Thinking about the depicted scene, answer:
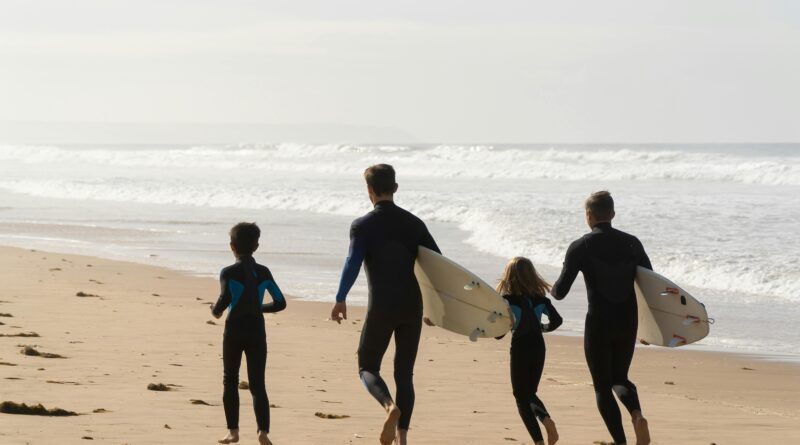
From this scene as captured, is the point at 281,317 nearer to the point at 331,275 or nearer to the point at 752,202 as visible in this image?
the point at 331,275

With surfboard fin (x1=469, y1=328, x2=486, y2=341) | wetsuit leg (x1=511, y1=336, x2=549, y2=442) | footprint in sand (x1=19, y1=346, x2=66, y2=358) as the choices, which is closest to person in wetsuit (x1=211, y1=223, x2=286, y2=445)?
surfboard fin (x1=469, y1=328, x2=486, y2=341)

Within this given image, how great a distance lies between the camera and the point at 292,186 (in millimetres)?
38562

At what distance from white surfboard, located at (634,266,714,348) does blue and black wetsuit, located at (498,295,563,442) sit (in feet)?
1.86

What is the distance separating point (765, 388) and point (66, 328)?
6.07 m

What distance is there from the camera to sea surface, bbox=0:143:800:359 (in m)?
13.8

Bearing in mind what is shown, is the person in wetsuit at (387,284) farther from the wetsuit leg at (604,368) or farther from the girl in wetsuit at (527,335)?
the wetsuit leg at (604,368)

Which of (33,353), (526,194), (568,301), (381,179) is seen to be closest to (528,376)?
(381,179)

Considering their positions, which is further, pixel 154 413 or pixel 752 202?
pixel 752 202

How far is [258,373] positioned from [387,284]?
80cm

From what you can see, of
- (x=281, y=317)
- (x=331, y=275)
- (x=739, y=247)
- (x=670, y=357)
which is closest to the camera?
(x=670, y=357)

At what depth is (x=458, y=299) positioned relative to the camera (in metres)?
5.82

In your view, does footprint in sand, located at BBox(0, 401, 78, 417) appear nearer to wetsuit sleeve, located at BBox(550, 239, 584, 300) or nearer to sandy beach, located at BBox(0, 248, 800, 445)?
sandy beach, located at BBox(0, 248, 800, 445)

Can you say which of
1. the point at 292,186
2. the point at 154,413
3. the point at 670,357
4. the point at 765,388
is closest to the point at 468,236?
the point at 670,357

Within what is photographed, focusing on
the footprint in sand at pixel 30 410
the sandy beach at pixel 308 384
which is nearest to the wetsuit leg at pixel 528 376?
the sandy beach at pixel 308 384
